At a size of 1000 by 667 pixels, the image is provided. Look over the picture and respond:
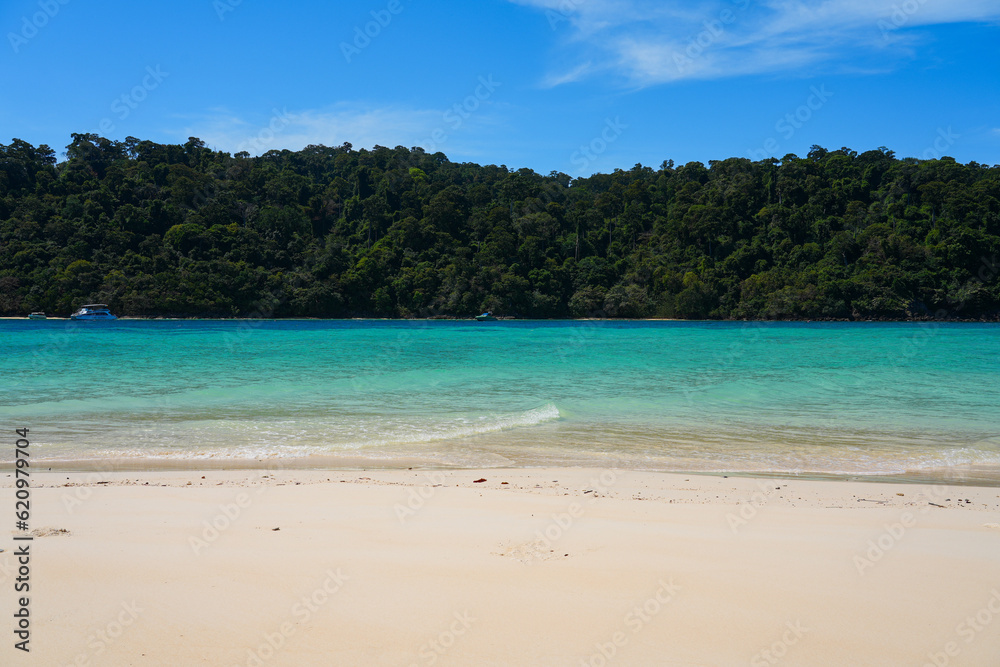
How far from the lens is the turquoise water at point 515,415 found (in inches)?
315

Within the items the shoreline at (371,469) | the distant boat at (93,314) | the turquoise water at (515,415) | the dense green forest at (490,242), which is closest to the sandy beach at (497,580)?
the shoreline at (371,469)

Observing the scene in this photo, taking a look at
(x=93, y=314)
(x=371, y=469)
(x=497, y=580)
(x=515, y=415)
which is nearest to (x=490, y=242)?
(x=93, y=314)

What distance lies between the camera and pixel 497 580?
11.5 feet

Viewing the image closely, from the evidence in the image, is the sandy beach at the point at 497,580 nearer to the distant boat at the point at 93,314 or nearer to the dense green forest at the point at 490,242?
the distant boat at the point at 93,314

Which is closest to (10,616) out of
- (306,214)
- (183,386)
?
(183,386)

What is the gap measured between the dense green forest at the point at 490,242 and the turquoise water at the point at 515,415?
63.3m

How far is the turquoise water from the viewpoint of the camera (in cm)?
800

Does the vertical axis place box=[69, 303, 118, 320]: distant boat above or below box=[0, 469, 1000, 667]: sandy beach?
below

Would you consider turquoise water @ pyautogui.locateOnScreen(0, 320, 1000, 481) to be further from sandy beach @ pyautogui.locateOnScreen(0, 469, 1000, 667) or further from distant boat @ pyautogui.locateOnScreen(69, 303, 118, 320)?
distant boat @ pyautogui.locateOnScreen(69, 303, 118, 320)

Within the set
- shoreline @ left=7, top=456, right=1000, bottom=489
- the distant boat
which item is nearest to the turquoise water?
shoreline @ left=7, top=456, right=1000, bottom=489

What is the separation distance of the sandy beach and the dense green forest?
81.6 m

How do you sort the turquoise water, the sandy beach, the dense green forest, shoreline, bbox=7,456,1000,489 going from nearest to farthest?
the sandy beach, shoreline, bbox=7,456,1000,489, the turquoise water, the dense green forest

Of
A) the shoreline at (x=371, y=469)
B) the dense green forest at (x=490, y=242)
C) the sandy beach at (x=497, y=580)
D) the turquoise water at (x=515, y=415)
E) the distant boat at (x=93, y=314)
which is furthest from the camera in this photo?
the dense green forest at (x=490, y=242)

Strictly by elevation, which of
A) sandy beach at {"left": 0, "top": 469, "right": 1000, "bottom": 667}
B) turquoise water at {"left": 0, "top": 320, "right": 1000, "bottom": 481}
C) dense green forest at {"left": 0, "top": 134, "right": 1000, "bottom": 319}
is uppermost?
dense green forest at {"left": 0, "top": 134, "right": 1000, "bottom": 319}
